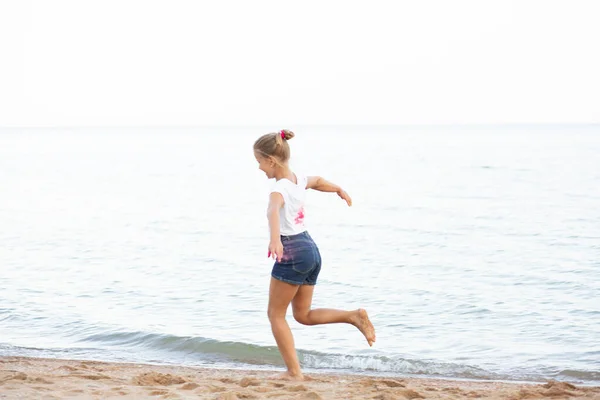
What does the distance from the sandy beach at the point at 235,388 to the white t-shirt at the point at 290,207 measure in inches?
42.2

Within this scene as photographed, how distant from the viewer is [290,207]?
5242 mm

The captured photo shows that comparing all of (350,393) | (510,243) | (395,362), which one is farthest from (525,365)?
(510,243)

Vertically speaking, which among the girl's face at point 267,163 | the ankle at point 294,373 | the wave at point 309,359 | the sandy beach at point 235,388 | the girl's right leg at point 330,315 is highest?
the girl's face at point 267,163

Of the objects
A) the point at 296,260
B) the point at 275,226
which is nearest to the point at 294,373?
the point at 296,260

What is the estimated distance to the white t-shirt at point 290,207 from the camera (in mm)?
5234

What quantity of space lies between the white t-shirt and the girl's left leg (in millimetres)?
387

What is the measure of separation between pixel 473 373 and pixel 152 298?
465cm

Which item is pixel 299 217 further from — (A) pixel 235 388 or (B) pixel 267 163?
(A) pixel 235 388

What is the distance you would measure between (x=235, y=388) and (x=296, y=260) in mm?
965

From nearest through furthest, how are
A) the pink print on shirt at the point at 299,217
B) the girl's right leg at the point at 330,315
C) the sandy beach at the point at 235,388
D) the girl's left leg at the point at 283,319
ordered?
the sandy beach at the point at 235,388 → the pink print on shirt at the point at 299,217 → the girl's left leg at the point at 283,319 → the girl's right leg at the point at 330,315

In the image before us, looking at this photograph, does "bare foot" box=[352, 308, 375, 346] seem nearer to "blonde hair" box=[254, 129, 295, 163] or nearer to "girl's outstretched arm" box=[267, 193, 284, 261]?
"girl's outstretched arm" box=[267, 193, 284, 261]

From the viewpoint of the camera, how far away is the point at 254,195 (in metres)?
27.9

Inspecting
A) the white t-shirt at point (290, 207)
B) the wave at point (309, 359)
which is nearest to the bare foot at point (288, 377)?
the white t-shirt at point (290, 207)

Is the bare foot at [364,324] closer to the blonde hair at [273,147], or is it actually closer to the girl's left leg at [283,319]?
the girl's left leg at [283,319]
